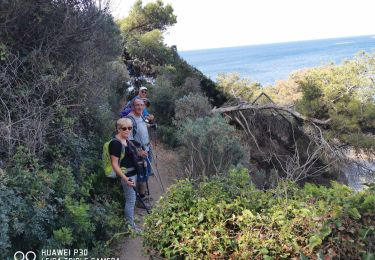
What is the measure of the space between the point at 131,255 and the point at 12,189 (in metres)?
1.82

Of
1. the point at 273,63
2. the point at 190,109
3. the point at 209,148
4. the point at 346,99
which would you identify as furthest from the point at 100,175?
the point at 273,63

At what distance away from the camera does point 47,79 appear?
5527mm

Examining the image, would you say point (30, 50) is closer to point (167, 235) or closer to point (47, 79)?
point (47, 79)

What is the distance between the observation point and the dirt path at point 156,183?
4738mm

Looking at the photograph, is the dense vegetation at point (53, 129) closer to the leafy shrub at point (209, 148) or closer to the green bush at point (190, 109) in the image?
the leafy shrub at point (209, 148)

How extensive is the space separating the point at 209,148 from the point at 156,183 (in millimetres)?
1560

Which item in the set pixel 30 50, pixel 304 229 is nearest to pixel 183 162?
pixel 30 50

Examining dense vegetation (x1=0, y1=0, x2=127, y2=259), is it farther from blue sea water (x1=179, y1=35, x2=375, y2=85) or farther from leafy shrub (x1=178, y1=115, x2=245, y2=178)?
blue sea water (x1=179, y1=35, x2=375, y2=85)

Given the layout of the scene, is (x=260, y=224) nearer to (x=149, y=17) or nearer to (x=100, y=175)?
(x=100, y=175)

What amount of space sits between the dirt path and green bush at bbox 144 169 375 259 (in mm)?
1179

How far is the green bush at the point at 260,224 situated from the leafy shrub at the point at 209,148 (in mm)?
3818

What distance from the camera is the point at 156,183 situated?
8211 mm

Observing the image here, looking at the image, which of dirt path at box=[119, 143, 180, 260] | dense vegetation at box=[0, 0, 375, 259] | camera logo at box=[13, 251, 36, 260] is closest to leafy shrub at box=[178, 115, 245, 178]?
dense vegetation at box=[0, 0, 375, 259]

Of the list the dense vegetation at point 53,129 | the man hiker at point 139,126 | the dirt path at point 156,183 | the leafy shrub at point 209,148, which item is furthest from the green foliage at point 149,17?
the man hiker at point 139,126
